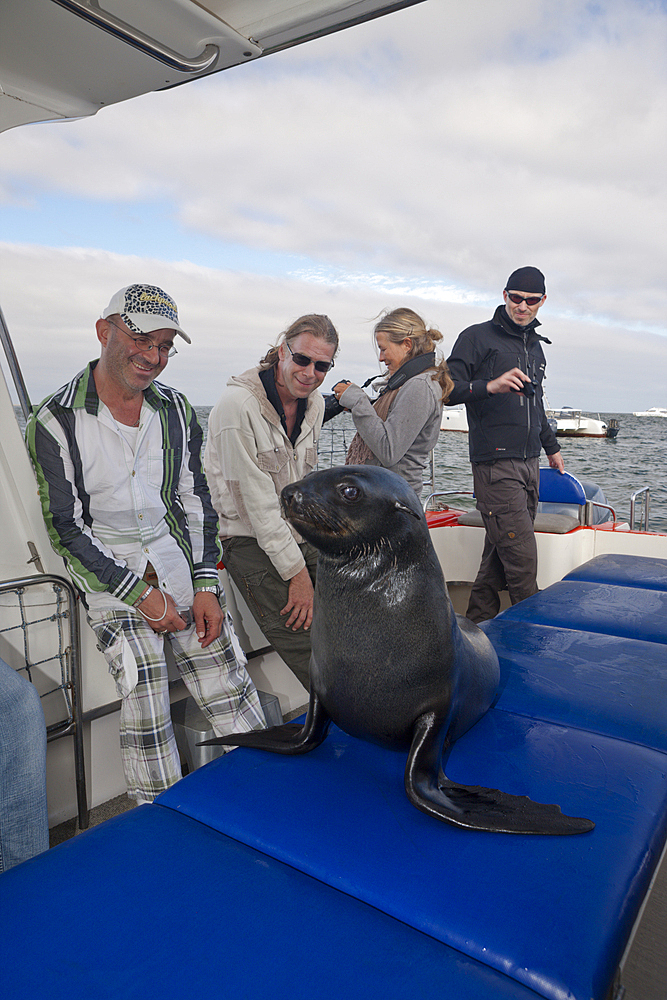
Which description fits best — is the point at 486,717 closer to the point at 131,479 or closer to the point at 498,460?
the point at 131,479

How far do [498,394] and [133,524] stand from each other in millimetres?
2291

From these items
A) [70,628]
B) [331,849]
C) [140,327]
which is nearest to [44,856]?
[331,849]

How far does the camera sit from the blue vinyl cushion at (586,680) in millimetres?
1511

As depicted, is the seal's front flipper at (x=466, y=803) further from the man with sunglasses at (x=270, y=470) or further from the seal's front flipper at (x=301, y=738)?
the man with sunglasses at (x=270, y=470)

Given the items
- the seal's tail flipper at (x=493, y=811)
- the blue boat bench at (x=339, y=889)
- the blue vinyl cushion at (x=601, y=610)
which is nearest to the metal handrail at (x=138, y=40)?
the blue boat bench at (x=339, y=889)

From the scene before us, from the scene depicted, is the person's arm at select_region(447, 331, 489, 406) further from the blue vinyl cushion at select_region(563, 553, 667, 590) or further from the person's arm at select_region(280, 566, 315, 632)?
the person's arm at select_region(280, 566, 315, 632)

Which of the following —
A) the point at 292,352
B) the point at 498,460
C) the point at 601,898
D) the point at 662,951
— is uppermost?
the point at 292,352

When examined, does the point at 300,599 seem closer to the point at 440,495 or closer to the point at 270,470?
the point at 270,470

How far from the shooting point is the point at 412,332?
2.85 metres

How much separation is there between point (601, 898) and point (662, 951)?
1.14m

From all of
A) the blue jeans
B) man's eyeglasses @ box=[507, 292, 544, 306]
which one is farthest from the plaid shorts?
man's eyeglasses @ box=[507, 292, 544, 306]

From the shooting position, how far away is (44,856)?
105 centimetres

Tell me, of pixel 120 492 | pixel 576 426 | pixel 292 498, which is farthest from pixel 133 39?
pixel 576 426

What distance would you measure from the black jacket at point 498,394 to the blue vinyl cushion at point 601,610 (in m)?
1.11
